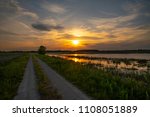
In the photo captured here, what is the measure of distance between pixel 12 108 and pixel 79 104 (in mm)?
3310

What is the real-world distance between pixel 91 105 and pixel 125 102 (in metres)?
2.03

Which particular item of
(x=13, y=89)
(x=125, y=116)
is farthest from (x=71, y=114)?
(x=13, y=89)

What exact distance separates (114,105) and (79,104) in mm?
1804

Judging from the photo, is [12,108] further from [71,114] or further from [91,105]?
[91,105]

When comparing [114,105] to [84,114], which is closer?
[84,114]

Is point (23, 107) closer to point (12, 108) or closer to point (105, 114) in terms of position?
point (12, 108)

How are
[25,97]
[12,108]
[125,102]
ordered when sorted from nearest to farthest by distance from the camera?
[12,108], [125,102], [25,97]

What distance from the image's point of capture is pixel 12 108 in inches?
351

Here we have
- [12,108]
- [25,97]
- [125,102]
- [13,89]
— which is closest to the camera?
[12,108]

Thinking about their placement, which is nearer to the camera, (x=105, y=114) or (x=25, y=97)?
(x=105, y=114)

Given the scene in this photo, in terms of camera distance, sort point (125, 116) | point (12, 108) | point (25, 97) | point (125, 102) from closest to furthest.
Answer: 1. point (125, 116)
2. point (12, 108)
3. point (125, 102)
4. point (25, 97)

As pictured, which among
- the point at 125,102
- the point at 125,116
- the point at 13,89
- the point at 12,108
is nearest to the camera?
the point at 125,116

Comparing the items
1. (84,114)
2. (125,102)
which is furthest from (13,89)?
(125,102)

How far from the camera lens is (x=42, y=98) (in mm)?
10500
